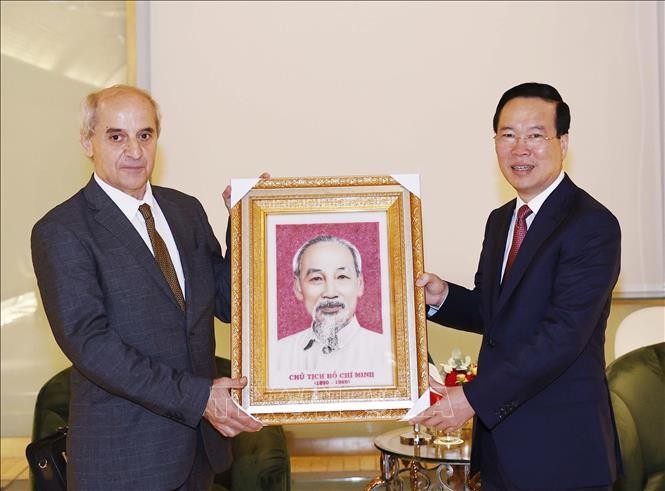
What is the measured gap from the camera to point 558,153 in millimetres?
2773

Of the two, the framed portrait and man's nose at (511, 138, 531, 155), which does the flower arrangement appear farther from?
man's nose at (511, 138, 531, 155)

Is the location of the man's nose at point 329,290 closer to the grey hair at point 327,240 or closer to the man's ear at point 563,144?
the grey hair at point 327,240

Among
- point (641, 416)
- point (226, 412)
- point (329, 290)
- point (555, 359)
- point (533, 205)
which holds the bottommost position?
point (641, 416)

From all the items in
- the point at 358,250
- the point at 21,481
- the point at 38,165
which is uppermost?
the point at 38,165

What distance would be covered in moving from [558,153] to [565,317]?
1.73 feet

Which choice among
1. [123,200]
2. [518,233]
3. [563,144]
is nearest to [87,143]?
[123,200]

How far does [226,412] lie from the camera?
2.58 meters

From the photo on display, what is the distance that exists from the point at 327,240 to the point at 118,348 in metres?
0.69

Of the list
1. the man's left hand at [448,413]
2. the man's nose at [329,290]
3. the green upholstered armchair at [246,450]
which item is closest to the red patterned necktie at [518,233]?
the man's left hand at [448,413]

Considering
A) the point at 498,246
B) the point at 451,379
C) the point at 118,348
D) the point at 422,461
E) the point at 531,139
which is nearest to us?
the point at 118,348

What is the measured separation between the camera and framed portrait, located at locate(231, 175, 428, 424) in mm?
2662

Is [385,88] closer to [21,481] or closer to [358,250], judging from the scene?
[358,250]

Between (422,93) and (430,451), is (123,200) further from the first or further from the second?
(422,93)

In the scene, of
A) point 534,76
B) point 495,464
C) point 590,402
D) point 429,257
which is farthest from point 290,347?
point 534,76
